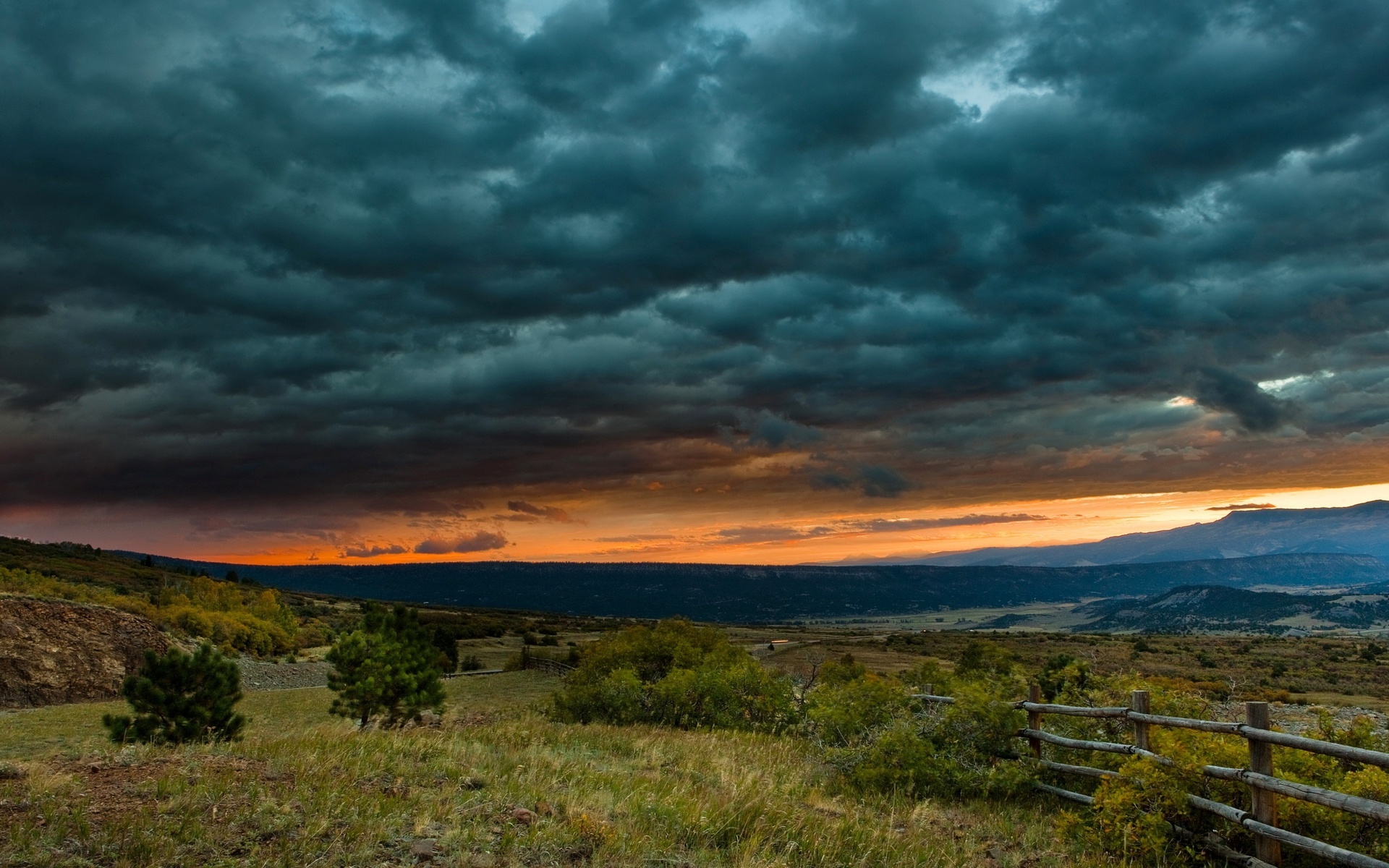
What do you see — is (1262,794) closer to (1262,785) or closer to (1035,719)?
(1262,785)

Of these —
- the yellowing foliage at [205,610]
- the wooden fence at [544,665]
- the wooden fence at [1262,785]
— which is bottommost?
the wooden fence at [544,665]

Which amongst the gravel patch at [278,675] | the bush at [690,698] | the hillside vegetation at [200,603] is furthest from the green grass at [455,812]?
the hillside vegetation at [200,603]

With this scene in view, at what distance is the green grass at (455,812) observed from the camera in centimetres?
710

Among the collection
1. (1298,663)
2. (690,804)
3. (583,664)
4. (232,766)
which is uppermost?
(232,766)

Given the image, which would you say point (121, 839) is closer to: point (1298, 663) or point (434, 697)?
point (434, 697)

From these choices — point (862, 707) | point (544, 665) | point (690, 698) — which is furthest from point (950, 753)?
point (544, 665)

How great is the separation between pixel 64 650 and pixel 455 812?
42.6m

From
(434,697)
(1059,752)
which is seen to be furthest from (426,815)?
(434,697)

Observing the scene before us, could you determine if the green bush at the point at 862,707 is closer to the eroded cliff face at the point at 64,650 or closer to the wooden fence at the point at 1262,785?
the wooden fence at the point at 1262,785

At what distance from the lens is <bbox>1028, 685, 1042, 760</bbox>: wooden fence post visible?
13.7 metres

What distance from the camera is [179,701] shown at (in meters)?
17.7

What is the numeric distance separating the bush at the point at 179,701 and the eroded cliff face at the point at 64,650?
2624 centimetres

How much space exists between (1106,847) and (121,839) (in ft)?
34.7

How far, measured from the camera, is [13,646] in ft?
122
